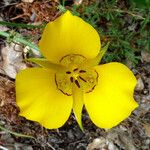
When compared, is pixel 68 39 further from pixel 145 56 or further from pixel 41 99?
pixel 145 56

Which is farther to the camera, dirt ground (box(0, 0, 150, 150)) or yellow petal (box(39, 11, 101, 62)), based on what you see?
dirt ground (box(0, 0, 150, 150))

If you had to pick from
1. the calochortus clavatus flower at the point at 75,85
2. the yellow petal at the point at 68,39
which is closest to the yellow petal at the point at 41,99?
the calochortus clavatus flower at the point at 75,85

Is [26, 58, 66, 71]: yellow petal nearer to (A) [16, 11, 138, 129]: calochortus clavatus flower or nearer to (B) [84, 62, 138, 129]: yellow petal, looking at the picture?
(A) [16, 11, 138, 129]: calochortus clavatus flower

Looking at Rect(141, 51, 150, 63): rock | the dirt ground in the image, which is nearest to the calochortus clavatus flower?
the dirt ground

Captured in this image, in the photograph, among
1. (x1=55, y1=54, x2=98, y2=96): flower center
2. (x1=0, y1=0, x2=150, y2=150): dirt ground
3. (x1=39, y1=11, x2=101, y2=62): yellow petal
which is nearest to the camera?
(x1=39, y1=11, x2=101, y2=62): yellow petal

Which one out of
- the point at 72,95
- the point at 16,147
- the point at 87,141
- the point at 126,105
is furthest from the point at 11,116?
the point at 126,105

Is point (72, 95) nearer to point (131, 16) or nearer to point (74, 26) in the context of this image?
point (74, 26)
